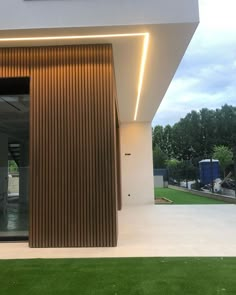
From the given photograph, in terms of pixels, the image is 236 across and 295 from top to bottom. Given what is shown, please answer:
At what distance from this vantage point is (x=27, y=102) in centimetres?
714

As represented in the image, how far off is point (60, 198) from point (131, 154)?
8.91 m

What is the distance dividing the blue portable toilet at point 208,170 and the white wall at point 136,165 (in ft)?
13.0

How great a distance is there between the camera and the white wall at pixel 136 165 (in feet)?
49.1

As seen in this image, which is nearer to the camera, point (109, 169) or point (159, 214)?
point (109, 169)

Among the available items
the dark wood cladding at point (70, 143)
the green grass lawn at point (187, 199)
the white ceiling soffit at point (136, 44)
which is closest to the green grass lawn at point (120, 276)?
the dark wood cladding at point (70, 143)

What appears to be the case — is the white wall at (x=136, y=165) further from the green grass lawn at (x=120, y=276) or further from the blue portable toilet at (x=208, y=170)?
the green grass lawn at (x=120, y=276)

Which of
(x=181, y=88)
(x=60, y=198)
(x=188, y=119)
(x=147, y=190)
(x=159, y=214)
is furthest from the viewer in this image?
(x=181, y=88)

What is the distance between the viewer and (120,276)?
4.41 metres

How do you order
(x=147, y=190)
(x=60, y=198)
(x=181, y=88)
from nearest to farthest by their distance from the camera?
(x=60, y=198), (x=147, y=190), (x=181, y=88)

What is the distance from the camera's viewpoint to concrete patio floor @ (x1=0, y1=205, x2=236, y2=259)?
5.77 meters

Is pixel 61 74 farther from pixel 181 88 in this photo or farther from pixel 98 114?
pixel 181 88

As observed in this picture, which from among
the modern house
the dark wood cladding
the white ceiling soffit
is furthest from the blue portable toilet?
the dark wood cladding

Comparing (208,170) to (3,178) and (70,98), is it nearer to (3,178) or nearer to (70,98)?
(70,98)

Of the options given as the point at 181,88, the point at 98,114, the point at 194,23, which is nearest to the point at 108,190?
the point at 98,114
